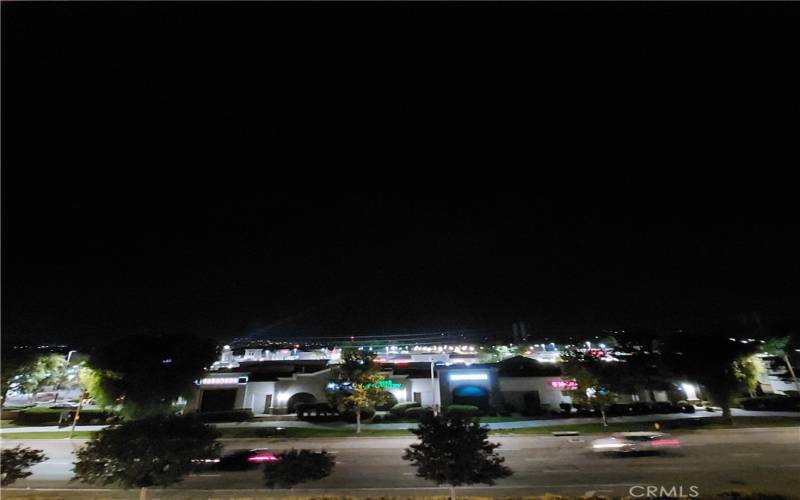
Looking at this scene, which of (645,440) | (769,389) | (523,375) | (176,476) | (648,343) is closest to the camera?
(176,476)

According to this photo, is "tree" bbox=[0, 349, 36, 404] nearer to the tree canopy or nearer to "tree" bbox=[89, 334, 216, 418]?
"tree" bbox=[89, 334, 216, 418]

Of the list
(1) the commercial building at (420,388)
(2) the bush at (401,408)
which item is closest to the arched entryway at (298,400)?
(1) the commercial building at (420,388)

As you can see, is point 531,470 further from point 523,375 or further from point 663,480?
point 523,375

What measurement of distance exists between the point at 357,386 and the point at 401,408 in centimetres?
1300

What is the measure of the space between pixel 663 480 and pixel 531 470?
6.81 meters

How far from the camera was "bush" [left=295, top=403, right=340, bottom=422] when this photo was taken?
146 ft

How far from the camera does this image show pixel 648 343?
43625mm

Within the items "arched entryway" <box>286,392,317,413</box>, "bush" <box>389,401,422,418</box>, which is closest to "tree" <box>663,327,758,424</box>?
"bush" <box>389,401,422,418</box>

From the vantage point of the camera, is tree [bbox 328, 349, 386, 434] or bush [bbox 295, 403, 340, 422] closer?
tree [bbox 328, 349, 386, 434]

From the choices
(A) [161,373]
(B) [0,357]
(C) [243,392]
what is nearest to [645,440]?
(A) [161,373]

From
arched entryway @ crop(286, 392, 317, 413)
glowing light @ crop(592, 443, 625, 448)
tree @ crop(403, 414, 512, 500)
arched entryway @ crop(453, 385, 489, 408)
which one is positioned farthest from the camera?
arched entryway @ crop(286, 392, 317, 413)

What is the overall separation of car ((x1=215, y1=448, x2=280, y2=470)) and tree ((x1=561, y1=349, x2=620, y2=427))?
96.5 feet

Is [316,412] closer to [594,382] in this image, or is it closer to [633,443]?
[594,382]
